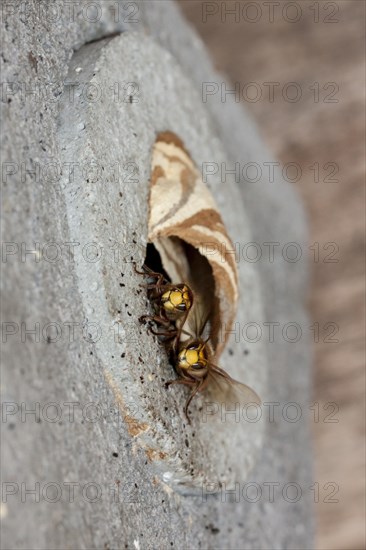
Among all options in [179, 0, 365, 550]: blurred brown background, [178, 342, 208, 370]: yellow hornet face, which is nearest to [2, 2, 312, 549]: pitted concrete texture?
[178, 342, 208, 370]: yellow hornet face

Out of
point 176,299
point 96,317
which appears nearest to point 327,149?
point 176,299

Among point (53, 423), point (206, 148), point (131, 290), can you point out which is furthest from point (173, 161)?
point (53, 423)

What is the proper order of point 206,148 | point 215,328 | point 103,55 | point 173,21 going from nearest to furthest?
point 103,55 → point 215,328 → point 206,148 → point 173,21

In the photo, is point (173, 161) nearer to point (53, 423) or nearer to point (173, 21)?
point (173, 21)

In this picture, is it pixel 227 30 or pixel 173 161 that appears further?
pixel 227 30

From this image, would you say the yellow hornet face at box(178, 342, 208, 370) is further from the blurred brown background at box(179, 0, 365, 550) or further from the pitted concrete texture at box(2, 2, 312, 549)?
the blurred brown background at box(179, 0, 365, 550)

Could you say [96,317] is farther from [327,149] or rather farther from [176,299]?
[327,149]
